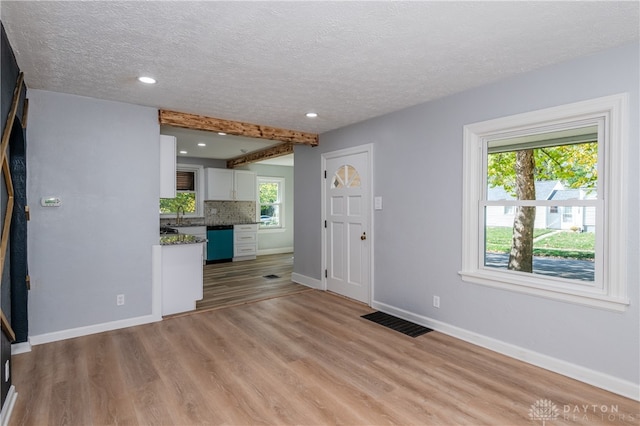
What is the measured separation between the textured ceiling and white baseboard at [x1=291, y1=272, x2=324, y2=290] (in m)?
2.99

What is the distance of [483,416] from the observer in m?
2.13

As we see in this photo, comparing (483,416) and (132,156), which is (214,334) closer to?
(132,156)

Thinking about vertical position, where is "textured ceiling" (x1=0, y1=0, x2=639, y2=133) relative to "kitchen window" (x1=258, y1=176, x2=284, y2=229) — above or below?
above

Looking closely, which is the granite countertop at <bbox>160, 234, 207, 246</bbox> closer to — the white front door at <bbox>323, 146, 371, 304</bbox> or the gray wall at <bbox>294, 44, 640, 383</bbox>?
the white front door at <bbox>323, 146, 371, 304</bbox>

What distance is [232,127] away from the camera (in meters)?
4.38

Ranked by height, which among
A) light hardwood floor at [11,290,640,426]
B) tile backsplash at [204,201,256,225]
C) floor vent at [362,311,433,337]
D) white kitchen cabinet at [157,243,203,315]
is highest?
tile backsplash at [204,201,256,225]

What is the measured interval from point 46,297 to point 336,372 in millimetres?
2889

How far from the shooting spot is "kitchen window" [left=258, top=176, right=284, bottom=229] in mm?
9078

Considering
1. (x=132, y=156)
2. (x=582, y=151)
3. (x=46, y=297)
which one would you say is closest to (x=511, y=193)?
(x=582, y=151)

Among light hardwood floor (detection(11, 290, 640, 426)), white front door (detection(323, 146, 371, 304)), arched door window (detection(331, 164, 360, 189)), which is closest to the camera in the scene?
light hardwood floor (detection(11, 290, 640, 426))

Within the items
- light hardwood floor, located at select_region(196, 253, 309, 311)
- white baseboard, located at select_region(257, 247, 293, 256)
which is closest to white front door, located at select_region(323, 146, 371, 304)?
light hardwood floor, located at select_region(196, 253, 309, 311)

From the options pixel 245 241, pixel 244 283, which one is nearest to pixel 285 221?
pixel 245 241

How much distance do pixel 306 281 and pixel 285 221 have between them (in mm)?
3999

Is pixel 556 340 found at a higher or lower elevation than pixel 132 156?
lower
